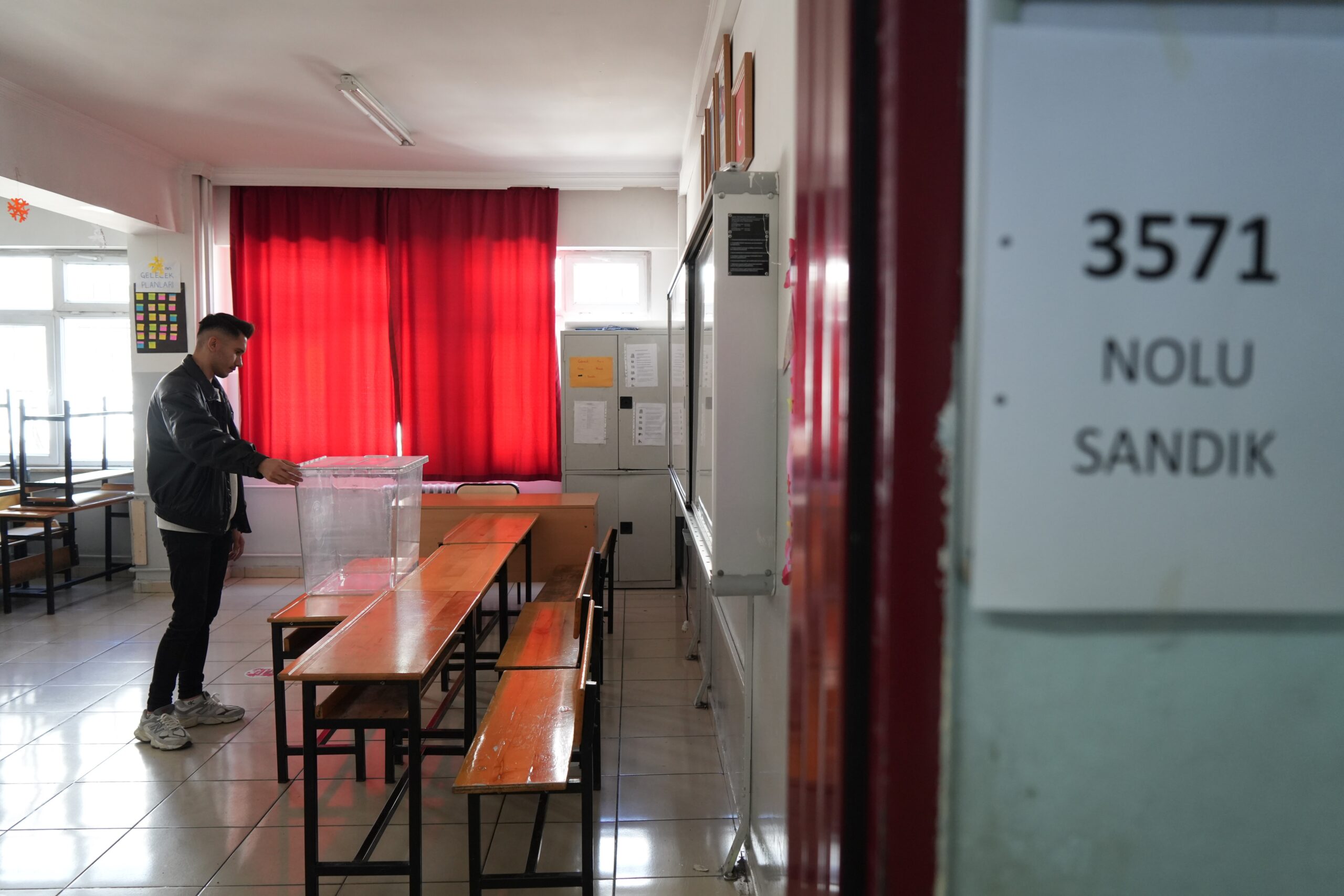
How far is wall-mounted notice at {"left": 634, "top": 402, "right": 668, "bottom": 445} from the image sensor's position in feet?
18.3

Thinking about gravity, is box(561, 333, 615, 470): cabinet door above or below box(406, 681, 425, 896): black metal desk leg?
above

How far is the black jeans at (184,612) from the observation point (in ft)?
10.4

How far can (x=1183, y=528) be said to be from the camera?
628 mm

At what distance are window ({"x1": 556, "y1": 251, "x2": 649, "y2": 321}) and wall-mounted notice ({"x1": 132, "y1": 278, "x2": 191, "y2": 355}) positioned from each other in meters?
2.63

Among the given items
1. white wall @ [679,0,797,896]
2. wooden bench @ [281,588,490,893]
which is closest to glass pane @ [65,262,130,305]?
wooden bench @ [281,588,490,893]

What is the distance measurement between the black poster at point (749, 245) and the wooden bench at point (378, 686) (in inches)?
52.9

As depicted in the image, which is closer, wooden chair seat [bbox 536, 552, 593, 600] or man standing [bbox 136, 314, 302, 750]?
man standing [bbox 136, 314, 302, 750]

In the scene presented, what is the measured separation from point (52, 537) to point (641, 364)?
13.2 ft

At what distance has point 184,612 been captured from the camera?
3.19 metres

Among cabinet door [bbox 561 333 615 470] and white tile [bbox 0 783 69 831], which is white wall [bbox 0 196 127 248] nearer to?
cabinet door [bbox 561 333 615 470]

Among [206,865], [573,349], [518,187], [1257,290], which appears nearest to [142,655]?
[206,865]

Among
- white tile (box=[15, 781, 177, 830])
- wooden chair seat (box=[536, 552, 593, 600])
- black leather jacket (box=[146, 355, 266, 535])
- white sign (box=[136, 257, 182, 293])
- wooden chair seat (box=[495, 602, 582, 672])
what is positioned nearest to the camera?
white tile (box=[15, 781, 177, 830])

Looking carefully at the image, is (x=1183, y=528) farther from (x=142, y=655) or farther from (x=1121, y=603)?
(x=142, y=655)

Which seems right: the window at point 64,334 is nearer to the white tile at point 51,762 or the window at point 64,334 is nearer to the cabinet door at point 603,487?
the cabinet door at point 603,487
